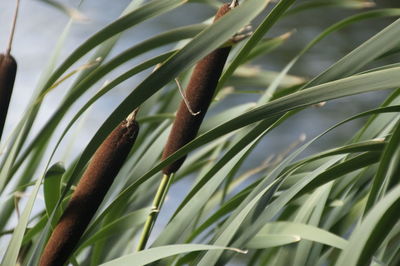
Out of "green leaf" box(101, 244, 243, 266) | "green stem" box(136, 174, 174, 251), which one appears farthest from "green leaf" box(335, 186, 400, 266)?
"green stem" box(136, 174, 174, 251)

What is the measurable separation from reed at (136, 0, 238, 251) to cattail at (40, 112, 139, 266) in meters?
0.05

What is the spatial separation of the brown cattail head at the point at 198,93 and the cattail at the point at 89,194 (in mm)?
49

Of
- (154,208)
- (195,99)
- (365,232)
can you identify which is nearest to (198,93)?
(195,99)

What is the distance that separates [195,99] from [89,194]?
0.12 metres

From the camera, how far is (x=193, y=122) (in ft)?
2.13

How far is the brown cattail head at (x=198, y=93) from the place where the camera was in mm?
622

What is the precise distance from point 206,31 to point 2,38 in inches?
72.7

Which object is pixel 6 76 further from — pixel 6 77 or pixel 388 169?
pixel 388 169

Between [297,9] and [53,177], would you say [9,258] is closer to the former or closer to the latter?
[53,177]

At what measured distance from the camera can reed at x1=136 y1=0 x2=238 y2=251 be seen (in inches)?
24.5

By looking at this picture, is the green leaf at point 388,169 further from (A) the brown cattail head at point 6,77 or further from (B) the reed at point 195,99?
(A) the brown cattail head at point 6,77

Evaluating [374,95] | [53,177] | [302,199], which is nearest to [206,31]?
[53,177]

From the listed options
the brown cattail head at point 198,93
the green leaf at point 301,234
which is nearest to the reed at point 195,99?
the brown cattail head at point 198,93

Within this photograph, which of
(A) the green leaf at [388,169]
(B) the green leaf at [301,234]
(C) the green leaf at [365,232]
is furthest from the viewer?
(B) the green leaf at [301,234]
